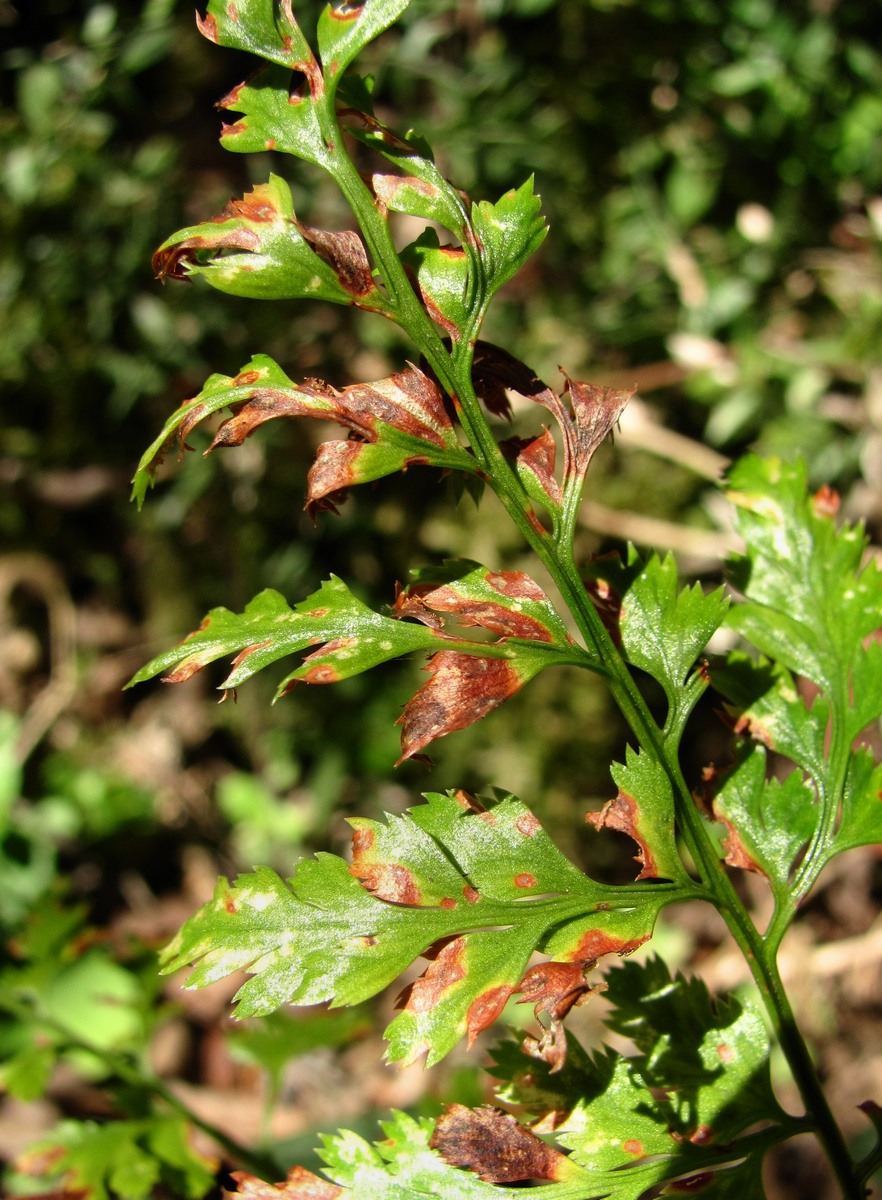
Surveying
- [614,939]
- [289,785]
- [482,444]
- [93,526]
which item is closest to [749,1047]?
[614,939]

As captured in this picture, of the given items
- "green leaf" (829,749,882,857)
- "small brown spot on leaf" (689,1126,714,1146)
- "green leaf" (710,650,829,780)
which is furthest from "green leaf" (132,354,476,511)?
"small brown spot on leaf" (689,1126,714,1146)

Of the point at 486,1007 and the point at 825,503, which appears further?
the point at 825,503

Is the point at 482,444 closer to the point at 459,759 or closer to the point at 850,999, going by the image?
the point at 459,759

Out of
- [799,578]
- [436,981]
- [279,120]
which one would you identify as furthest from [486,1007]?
[279,120]

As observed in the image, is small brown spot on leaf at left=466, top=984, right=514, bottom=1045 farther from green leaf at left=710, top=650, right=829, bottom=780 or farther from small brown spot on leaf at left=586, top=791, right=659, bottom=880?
green leaf at left=710, top=650, right=829, bottom=780

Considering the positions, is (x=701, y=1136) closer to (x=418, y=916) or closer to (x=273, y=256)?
(x=418, y=916)

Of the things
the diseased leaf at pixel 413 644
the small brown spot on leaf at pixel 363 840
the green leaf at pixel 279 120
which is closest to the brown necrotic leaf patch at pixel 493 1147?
the small brown spot on leaf at pixel 363 840

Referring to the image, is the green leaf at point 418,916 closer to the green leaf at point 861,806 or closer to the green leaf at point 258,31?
the green leaf at point 861,806
